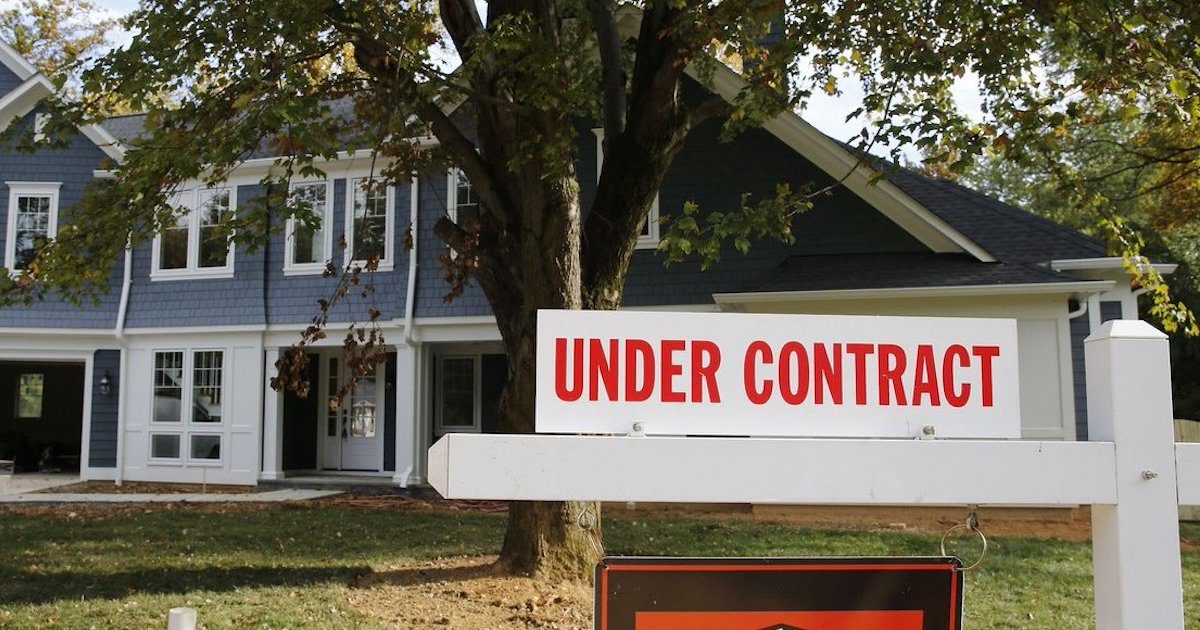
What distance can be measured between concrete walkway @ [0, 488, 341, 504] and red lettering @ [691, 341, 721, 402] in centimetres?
1366

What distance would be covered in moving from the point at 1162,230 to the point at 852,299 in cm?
1090

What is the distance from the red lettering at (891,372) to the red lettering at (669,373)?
519mm

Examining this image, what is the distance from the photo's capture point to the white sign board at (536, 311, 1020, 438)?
7.79 feet

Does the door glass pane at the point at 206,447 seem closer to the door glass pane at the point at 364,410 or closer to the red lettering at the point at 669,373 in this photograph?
the door glass pane at the point at 364,410

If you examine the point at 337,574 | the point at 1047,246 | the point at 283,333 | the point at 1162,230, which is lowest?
the point at 337,574

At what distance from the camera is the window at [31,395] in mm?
24156

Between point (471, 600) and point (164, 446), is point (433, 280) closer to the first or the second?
point (164, 446)

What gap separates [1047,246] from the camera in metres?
14.0

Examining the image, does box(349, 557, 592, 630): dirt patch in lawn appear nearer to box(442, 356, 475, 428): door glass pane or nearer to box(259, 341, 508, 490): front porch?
box(259, 341, 508, 490): front porch

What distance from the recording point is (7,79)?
18641 mm

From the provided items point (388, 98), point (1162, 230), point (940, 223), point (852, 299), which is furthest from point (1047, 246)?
point (388, 98)

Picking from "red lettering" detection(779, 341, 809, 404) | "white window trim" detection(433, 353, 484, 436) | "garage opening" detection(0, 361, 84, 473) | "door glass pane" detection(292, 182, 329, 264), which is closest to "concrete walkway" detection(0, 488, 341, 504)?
"white window trim" detection(433, 353, 484, 436)

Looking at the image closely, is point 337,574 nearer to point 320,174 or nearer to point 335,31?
point 320,174

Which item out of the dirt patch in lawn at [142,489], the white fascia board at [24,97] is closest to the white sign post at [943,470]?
the dirt patch in lawn at [142,489]
